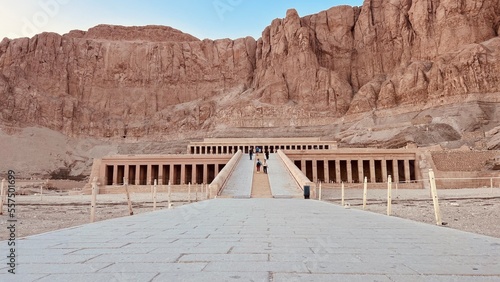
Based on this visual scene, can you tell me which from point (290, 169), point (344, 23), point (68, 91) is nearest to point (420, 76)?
point (344, 23)

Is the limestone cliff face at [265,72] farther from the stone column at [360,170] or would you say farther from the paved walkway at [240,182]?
the paved walkway at [240,182]

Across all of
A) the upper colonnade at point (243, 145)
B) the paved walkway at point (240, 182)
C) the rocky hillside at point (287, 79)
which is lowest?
the paved walkway at point (240, 182)

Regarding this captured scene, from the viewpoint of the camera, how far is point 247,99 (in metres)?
71.4

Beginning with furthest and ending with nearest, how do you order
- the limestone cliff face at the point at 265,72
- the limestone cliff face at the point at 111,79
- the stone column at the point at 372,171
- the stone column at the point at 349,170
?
the limestone cliff face at the point at 111,79
the limestone cliff face at the point at 265,72
the stone column at the point at 349,170
the stone column at the point at 372,171

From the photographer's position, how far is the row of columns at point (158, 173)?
3322 cm

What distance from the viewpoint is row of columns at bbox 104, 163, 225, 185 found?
3322 cm

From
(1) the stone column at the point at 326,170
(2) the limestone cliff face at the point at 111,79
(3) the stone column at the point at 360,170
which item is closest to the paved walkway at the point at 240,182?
(1) the stone column at the point at 326,170

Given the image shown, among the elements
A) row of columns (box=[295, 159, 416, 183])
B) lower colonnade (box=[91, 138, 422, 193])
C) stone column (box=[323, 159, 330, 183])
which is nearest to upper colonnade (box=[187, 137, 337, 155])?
lower colonnade (box=[91, 138, 422, 193])

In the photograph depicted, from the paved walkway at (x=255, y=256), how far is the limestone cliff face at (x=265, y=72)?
57.3 m

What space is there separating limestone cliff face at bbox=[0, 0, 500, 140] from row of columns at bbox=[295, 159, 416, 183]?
27287 millimetres

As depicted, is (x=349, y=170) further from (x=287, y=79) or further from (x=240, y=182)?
(x=287, y=79)

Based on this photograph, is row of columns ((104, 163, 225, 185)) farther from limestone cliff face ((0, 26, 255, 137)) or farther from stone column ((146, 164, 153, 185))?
limestone cliff face ((0, 26, 255, 137))

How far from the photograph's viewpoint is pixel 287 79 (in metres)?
72.2

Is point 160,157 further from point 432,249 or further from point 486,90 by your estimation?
point 486,90
